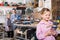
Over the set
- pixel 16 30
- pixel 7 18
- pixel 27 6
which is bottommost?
pixel 16 30

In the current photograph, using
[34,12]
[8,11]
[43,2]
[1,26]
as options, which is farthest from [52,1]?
[1,26]

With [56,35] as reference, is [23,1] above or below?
above

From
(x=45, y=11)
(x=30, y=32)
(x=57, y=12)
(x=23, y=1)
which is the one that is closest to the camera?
(x=45, y=11)

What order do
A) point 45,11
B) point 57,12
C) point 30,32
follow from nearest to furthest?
point 45,11
point 30,32
point 57,12

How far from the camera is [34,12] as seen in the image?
3.14 metres

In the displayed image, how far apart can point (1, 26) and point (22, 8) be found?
0.56 metres

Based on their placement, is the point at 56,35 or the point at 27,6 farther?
the point at 27,6

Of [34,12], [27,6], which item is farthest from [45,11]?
[27,6]

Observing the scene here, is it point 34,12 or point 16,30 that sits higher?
point 34,12

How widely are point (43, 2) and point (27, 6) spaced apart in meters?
0.33

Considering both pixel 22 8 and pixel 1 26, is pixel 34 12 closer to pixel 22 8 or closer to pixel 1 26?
pixel 22 8

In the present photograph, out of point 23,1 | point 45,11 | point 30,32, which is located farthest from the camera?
point 23,1

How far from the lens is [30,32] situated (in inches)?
105

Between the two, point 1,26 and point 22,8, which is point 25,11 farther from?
point 1,26
